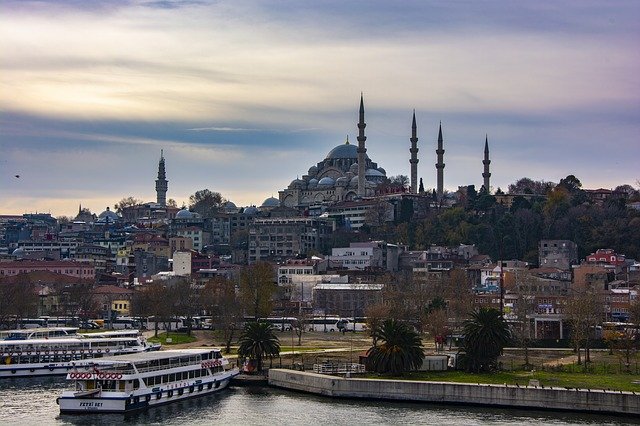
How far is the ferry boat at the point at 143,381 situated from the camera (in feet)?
180

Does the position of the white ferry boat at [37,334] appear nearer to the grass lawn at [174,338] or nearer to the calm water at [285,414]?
the grass lawn at [174,338]

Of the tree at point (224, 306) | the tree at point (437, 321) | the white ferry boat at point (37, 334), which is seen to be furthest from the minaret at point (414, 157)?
the white ferry boat at point (37, 334)

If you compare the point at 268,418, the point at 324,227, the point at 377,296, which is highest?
the point at 324,227

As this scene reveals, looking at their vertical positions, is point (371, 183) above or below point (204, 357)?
above

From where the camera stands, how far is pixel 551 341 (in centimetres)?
8062

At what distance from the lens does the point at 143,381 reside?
57062 mm

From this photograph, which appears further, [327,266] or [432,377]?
[327,266]

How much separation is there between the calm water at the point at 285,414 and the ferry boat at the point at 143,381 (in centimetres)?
73

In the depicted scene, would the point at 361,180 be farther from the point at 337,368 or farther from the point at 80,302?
the point at 337,368

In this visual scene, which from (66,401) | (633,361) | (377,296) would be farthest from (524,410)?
(377,296)

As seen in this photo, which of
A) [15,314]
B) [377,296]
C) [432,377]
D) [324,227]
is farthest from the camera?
[324,227]

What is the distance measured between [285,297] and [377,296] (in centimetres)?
1301

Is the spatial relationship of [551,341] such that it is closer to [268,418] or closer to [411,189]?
[268,418]

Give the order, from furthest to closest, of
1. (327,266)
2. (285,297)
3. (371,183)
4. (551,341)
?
1. (371,183)
2. (327,266)
3. (285,297)
4. (551,341)
